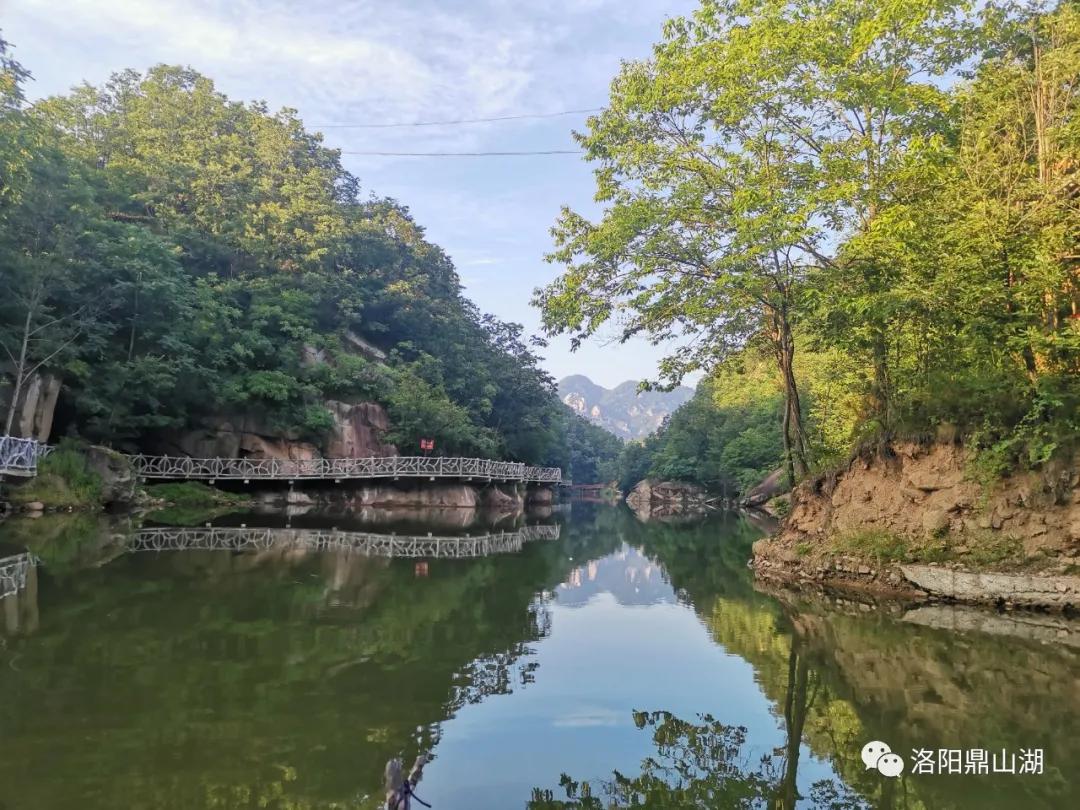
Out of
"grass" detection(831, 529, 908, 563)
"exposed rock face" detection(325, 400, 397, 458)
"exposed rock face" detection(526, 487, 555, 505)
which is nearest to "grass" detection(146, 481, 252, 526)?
"exposed rock face" detection(325, 400, 397, 458)

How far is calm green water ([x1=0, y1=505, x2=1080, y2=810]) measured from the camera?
13.8 feet

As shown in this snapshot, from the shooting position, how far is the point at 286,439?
30391 mm

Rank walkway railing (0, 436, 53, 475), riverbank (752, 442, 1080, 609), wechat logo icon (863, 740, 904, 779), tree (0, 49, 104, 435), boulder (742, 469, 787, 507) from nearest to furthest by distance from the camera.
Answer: wechat logo icon (863, 740, 904, 779) → riverbank (752, 442, 1080, 609) → walkway railing (0, 436, 53, 475) → tree (0, 49, 104, 435) → boulder (742, 469, 787, 507)

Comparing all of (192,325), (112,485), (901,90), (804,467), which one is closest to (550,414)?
(192,325)

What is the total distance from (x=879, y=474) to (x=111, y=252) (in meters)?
23.6

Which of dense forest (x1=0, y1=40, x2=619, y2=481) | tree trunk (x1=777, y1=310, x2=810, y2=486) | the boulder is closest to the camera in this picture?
tree trunk (x1=777, y1=310, x2=810, y2=486)

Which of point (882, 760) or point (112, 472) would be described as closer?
point (882, 760)

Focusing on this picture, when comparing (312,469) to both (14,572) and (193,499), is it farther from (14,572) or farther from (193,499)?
(14,572)

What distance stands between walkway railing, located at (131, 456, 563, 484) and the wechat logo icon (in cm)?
2571

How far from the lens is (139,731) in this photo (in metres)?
4.68

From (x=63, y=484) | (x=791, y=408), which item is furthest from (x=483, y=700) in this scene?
(x=63, y=484)

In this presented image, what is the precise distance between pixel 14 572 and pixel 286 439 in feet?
66.7

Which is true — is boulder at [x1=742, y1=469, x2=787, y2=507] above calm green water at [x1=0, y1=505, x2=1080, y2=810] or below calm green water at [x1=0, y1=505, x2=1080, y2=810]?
above

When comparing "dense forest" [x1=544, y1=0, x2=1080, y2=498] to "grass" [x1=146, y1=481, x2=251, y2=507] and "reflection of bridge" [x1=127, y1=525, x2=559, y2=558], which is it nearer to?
"reflection of bridge" [x1=127, y1=525, x2=559, y2=558]
